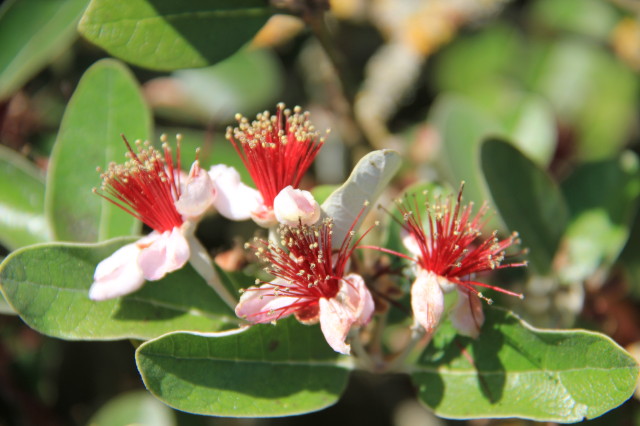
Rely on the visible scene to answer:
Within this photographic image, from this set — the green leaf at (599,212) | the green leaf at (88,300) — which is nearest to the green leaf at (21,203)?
the green leaf at (88,300)

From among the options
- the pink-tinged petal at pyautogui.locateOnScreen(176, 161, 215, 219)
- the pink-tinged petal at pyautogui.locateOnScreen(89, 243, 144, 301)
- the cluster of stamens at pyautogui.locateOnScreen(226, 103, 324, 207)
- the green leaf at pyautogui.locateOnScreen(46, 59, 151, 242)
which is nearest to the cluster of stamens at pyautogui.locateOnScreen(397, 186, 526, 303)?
the cluster of stamens at pyautogui.locateOnScreen(226, 103, 324, 207)

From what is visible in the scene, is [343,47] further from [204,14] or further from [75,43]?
[204,14]

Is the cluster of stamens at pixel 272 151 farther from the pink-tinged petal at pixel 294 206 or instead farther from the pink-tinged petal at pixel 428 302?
the pink-tinged petal at pixel 428 302

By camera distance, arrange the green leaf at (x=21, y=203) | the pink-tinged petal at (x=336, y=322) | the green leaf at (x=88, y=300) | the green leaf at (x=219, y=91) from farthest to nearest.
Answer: the green leaf at (x=219, y=91) → the green leaf at (x=21, y=203) → the green leaf at (x=88, y=300) → the pink-tinged petal at (x=336, y=322)

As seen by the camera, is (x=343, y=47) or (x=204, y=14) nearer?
(x=204, y=14)

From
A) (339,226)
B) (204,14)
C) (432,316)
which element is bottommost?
(432,316)

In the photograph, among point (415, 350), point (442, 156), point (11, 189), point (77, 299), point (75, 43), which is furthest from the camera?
point (75, 43)

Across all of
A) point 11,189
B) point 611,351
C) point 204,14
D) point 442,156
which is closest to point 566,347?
point 611,351
